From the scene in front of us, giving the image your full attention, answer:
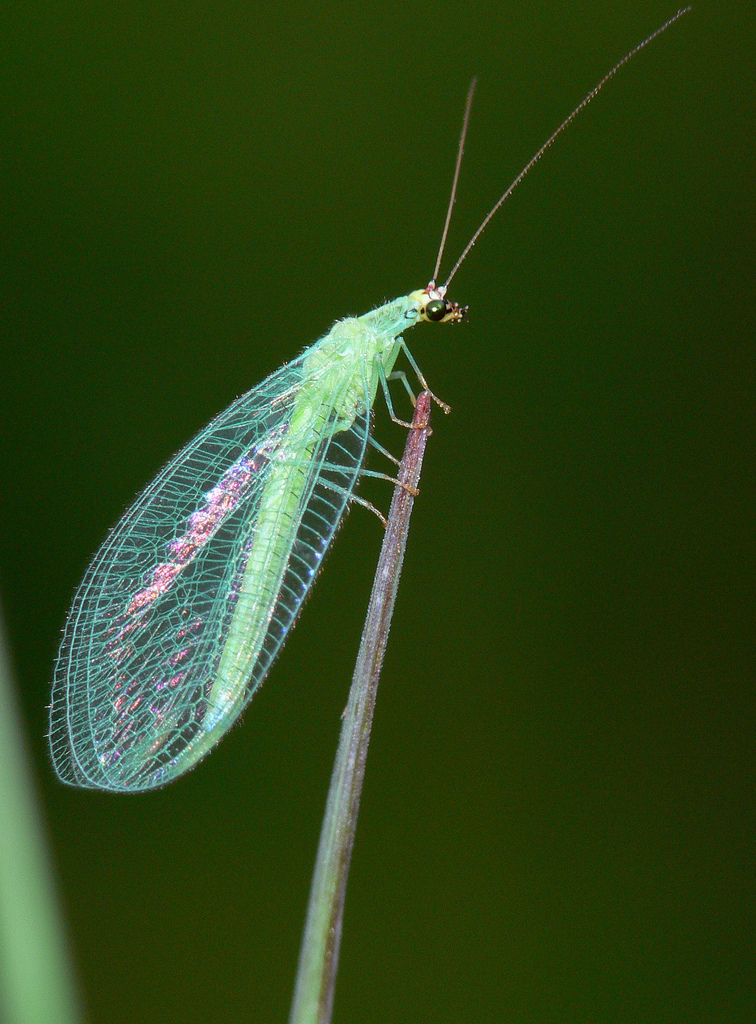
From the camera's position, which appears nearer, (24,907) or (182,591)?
(24,907)

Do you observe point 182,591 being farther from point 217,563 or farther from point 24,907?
point 24,907

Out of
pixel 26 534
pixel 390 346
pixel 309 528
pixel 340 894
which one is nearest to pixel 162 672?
pixel 309 528

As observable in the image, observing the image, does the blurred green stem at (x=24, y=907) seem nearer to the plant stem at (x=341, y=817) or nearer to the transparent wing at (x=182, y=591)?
the plant stem at (x=341, y=817)

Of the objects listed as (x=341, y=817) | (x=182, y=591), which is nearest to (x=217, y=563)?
(x=182, y=591)

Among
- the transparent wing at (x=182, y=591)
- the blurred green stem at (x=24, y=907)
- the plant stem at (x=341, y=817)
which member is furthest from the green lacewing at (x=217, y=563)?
Answer: the blurred green stem at (x=24, y=907)

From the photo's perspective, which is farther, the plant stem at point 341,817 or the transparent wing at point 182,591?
the transparent wing at point 182,591

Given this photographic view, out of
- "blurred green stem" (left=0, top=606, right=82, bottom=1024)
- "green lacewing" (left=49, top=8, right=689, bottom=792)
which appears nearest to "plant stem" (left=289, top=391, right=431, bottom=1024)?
"blurred green stem" (left=0, top=606, right=82, bottom=1024)

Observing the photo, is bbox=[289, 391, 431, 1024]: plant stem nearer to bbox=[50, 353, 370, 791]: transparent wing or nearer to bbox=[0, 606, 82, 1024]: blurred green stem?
bbox=[0, 606, 82, 1024]: blurred green stem

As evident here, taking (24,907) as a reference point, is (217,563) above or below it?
above
